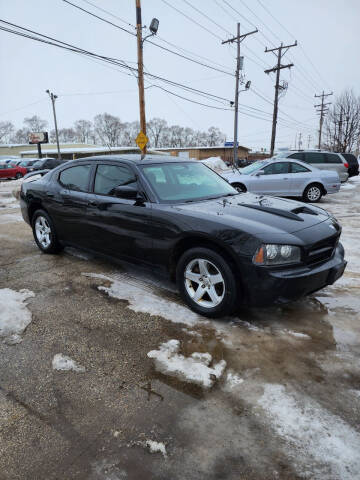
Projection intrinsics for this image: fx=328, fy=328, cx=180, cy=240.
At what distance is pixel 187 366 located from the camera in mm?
2551

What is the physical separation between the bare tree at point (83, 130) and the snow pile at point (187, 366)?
116353 millimetres

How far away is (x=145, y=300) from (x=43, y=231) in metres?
2.70

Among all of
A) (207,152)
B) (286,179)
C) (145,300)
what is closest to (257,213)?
(145,300)

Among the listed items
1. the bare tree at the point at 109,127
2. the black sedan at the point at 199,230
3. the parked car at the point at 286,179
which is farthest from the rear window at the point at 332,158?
the bare tree at the point at 109,127

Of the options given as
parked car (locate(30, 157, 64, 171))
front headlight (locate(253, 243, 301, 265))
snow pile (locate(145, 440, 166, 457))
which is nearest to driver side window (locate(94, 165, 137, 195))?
front headlight (locate(253, 243, 301, 265))

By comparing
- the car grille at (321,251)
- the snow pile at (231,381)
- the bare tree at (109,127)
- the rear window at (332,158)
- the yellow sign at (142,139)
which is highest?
the bare tree at (109,127)

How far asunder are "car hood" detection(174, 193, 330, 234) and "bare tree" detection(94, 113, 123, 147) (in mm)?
108373

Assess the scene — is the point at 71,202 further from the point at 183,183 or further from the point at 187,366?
the point at 187,366

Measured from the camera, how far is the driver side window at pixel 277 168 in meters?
10.8

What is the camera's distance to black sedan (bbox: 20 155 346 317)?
9.45 ft

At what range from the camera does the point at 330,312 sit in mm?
3428

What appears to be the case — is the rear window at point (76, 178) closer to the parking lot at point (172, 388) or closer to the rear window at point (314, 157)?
the parking lot at point (172, 388)

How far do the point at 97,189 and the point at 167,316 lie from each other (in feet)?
6.42

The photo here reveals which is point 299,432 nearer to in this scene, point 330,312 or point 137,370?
point 137,370
